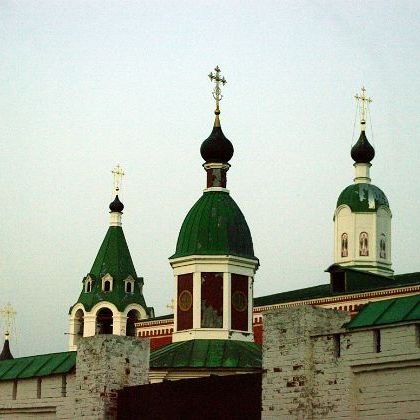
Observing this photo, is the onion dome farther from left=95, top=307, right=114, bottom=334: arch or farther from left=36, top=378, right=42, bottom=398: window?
left=36, top=378, right=42, bottom=398: window

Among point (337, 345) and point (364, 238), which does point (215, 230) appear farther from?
point (364, 238)

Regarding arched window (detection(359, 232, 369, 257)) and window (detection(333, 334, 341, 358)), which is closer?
window (detection(333, 334, 341, 358))

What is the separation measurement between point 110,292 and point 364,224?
A: 41.6 ft

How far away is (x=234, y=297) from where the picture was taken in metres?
29.0

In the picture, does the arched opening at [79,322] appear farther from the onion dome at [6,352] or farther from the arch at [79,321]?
the onion dome at [6,352]

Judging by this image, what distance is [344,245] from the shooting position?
5169 cm

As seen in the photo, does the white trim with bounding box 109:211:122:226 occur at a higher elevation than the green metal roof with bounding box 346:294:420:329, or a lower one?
higher

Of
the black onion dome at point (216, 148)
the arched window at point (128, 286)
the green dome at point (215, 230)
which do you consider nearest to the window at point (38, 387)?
the green dome at point (215, 230)

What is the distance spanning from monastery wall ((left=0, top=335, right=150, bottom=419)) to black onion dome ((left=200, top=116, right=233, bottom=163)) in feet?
42.5

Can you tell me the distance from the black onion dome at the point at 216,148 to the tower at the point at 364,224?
67.7ft

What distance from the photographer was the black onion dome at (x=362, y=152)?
168ft

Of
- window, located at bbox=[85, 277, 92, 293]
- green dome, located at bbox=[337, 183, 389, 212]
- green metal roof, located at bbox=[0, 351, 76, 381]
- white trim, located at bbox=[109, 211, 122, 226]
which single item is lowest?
green metal roof, located at bbox=[0, 351, 76, 381]

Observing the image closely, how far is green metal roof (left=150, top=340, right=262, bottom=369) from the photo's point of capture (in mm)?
27172

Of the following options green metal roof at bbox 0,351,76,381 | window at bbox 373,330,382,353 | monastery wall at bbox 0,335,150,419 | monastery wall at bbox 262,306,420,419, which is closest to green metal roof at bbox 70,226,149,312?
green metal roof at bbox 0,351,76,381
